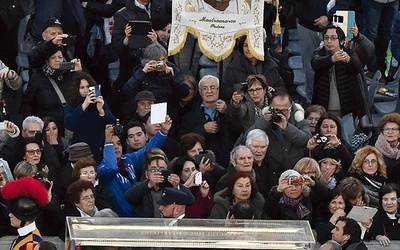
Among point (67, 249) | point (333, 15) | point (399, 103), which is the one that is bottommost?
point (399, 103)

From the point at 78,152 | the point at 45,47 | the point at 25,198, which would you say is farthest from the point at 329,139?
the point at 25,198

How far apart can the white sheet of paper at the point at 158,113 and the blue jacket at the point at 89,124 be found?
0.61 meters

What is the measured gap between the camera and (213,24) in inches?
892

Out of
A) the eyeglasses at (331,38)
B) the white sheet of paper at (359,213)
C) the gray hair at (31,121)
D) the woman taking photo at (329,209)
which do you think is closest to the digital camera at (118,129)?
the gray hair at (31,121)

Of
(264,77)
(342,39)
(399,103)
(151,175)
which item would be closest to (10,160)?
(151,175)

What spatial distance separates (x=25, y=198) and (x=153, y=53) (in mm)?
4347

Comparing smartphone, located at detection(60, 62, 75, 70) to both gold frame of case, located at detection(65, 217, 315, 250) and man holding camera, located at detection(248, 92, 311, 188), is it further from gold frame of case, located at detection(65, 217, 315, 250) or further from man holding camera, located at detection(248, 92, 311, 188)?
gold frame of case, located at detection(65, 217, 315, 250)

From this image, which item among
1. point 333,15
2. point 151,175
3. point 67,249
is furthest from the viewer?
point 333,15

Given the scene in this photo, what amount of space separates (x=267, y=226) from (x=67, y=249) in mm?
1961

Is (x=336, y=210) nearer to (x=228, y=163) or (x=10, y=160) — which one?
(x=228, y=163)

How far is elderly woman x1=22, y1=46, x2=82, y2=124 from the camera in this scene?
72.2 feet

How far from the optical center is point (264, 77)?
21812mm

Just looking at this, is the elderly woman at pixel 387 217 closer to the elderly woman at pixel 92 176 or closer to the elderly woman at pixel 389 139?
the elderly woman at pixel 389 139

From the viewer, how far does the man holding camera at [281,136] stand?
21.0 meters
